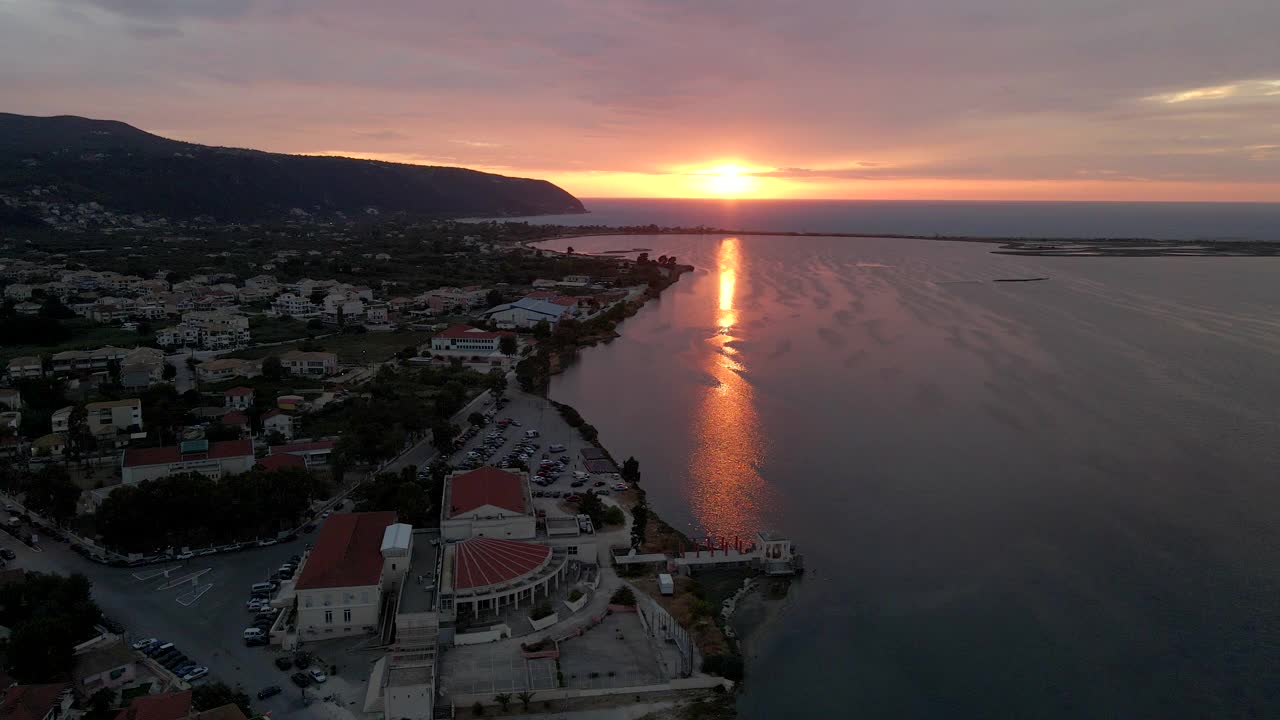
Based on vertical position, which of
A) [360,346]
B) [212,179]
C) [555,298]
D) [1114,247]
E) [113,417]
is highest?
[212,179]

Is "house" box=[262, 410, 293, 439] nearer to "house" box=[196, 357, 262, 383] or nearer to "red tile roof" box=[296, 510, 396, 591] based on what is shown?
"house" box=[196, 357, 262, 383]

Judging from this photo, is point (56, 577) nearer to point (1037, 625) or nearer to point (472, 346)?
point (1037, 625)

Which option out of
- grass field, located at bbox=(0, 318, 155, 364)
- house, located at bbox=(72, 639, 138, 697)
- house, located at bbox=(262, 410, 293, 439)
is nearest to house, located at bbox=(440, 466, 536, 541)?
house, located at bbox=(72, 639, 138, 697)

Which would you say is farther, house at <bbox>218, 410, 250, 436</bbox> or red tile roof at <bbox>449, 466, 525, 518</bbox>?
house at <bbox>218, 410, 250, 436</bbox>

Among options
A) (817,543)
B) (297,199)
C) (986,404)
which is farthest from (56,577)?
(297,199)

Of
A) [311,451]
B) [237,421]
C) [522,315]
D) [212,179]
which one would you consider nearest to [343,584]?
[311,451]

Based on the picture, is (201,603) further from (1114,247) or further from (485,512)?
(1114,247)

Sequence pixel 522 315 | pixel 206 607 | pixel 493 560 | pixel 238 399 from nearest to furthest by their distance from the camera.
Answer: pixel 206 607, pixel 493 560, pixel 238 399, pixel 522 315
